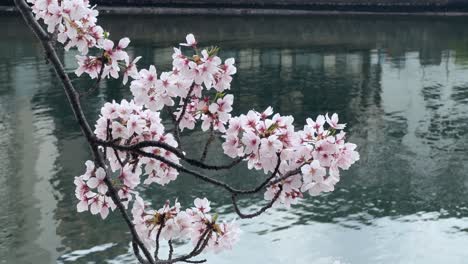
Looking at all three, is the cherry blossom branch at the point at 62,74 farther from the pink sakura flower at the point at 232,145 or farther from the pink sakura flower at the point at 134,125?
the pink sakura flower at the point at 232,145

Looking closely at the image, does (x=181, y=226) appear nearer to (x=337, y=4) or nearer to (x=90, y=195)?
(x=90, y=195)

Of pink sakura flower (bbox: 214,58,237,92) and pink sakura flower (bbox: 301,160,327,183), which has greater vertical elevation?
pink sakura flower (bbox: 214,58,237,92)

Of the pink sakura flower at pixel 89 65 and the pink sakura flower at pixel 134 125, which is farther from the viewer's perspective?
the pink sakura flower at pixel 89 65

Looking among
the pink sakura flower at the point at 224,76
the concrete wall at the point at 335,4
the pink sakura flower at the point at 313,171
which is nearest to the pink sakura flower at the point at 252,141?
the pink sakura flower at the point at 313,171

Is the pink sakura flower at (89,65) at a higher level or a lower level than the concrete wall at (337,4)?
higher

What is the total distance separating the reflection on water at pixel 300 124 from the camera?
11.5 metres

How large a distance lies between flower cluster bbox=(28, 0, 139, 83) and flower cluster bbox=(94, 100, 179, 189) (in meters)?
0.23

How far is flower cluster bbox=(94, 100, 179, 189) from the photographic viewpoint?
13.7ft

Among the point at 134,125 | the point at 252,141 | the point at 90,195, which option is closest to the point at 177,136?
the point at 134,125

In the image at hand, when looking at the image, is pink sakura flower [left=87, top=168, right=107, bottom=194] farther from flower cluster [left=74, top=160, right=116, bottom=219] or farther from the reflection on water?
the reflection on water

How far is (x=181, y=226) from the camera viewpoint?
4.17 metres

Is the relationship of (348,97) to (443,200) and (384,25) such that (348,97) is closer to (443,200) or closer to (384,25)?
(443,200)

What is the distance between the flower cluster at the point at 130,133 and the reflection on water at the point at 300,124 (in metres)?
6.50

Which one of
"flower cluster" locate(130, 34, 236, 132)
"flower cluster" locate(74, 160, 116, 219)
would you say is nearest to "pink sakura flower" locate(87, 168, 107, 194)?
"flower cluster" locate(74, 160, 116, 219)
